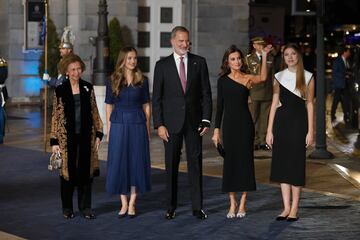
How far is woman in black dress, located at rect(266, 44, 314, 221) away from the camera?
34.2 feet

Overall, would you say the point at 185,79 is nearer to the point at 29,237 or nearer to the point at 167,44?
the point at 29,237

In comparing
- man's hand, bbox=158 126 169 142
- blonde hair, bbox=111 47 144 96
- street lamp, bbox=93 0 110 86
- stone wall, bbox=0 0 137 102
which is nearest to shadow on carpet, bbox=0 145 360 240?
man's hand, bbox=158 126 169 142

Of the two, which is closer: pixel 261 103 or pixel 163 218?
pixel 163 218

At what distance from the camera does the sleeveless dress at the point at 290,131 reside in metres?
10.5

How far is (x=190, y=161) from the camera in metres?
10.6

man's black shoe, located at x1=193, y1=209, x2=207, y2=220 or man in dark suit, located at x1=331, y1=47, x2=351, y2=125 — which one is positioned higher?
man in dark suit, located at x1=331, y1=47, x2=351, y2=125

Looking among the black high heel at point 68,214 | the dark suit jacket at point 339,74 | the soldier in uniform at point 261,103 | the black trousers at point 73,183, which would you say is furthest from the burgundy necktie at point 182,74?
the dark suit jacket at point 339,74

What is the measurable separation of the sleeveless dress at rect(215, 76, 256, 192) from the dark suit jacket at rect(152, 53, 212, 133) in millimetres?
247

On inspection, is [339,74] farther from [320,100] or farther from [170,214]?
[170,214]

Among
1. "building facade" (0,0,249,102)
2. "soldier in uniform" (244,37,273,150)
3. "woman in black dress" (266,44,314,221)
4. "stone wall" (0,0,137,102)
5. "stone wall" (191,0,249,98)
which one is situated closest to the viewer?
"woman in black dress" (266,44,314,221)

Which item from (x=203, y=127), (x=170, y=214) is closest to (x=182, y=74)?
(x=203, y=127)

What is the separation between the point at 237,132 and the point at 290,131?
588 millimetres

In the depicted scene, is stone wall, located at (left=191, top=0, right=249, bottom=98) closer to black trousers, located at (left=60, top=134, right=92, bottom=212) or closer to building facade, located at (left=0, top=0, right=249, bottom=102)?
building facade, located at (left=0, top=0, right=249, bottom=102)

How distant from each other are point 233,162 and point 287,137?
665mm
